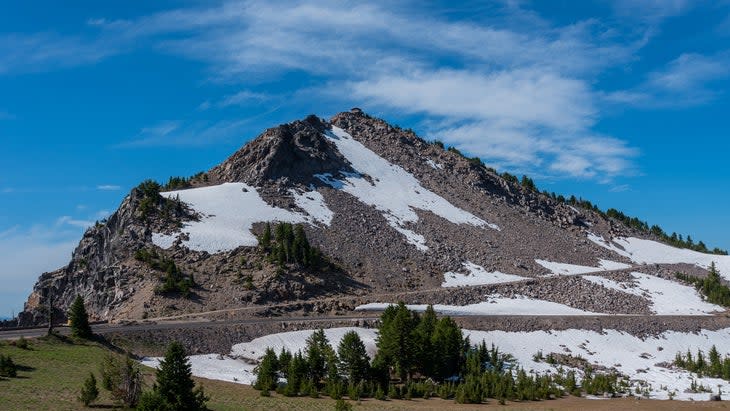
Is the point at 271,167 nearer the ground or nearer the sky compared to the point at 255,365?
nearer the sky

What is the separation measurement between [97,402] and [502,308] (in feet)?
190

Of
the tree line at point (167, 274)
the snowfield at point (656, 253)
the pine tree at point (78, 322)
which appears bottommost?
the pine tree at point (78, 322)

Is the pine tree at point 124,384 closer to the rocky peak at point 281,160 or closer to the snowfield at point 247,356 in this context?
the snowfield at point 247,356

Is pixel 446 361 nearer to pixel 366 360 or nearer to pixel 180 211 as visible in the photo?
pixel 366 360

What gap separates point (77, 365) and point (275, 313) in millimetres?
28802

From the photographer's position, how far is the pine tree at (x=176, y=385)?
37.5 meters

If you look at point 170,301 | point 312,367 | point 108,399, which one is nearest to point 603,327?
point 312,367

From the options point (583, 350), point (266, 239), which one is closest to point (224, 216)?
point (266, 239)

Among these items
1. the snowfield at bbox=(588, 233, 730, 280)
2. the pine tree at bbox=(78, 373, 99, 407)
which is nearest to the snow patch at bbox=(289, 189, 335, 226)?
the snowfield at bbox=(588, 233, 730, 280)

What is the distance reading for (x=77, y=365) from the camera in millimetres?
47562

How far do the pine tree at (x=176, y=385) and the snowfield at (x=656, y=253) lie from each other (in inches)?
4158

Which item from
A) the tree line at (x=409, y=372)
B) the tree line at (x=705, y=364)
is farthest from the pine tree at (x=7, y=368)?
the tree line at (x=705, y=364)

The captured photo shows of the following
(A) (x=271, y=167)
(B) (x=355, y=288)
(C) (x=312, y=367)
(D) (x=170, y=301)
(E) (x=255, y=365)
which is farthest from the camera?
(A) (x=271, y=167)

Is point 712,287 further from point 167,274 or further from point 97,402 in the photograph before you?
point 97,402
